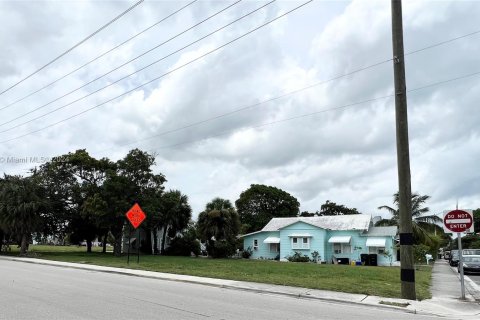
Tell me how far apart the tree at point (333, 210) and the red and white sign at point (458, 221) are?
243 feet

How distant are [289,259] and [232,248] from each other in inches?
223

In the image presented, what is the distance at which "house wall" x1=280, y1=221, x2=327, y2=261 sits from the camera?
4147 cm

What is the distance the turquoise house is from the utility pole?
2587cm

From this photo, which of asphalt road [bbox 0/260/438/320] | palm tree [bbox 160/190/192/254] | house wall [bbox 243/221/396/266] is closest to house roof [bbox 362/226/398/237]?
house wall [bbox 243/221/396/266]

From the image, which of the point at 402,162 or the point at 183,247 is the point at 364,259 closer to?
the point at 183,247

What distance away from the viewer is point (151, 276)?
18328 mm

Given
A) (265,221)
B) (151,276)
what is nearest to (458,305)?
(151,276)

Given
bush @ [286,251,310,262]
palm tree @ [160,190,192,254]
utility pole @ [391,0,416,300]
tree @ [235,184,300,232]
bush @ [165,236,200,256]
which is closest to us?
utility pole @ [391,0,416,300]

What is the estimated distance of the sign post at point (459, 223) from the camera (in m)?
13.4

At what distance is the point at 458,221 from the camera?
13594 mm

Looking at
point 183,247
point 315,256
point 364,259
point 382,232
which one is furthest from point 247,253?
point 382,232

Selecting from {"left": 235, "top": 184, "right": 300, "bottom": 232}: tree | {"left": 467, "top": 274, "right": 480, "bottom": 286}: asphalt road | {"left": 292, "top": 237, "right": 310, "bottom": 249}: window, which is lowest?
{"left": 467, "top": 274, "right": 480, "bottom": 286}: asphalt road

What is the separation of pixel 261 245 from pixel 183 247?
9194 millimetres

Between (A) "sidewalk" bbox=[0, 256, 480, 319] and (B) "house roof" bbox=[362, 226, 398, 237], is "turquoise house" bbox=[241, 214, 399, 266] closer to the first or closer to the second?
Answer: (B) "house roof" bbox=[362, 226, 398, 237]
